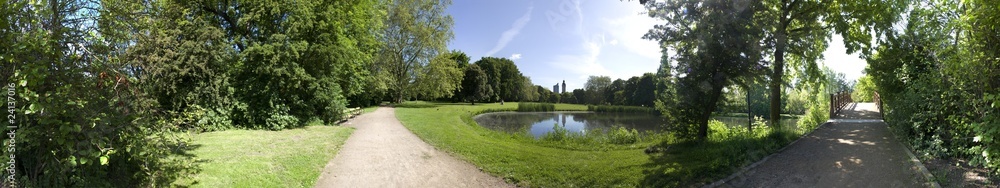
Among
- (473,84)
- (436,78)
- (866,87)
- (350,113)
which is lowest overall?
(350,113)

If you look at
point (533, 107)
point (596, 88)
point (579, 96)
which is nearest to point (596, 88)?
point (596, 88)

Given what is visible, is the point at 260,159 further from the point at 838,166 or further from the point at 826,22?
the point at 826,22

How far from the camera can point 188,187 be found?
5504 mm

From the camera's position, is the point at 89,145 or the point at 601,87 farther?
the point at 601,87

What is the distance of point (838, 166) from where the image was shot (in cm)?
689

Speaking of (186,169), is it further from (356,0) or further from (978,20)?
(356,0)

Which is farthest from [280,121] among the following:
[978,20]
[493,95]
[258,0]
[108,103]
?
[493,95]

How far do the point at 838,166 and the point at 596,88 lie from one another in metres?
62.5

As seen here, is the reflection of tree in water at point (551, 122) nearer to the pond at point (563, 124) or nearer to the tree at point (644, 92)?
the pond at point (563, 124)

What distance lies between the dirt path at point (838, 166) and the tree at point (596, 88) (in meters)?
55.0

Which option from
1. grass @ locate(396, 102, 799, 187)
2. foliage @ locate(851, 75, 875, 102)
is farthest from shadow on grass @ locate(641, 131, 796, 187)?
foliage @ locate(851, 75, 875, 102)

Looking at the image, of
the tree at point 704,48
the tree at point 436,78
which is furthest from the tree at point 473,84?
the tree at point 704,48

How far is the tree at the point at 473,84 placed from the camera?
1919 inches

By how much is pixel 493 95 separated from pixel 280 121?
39.9 m
